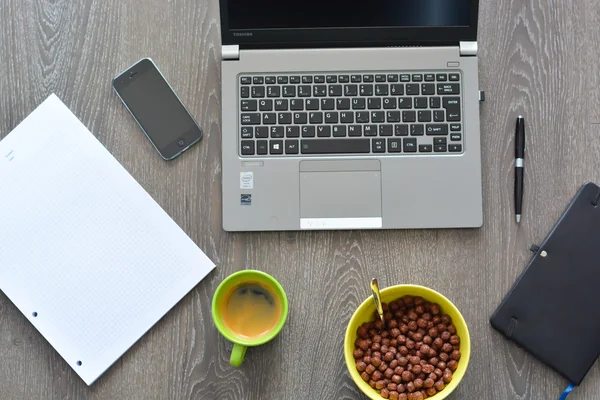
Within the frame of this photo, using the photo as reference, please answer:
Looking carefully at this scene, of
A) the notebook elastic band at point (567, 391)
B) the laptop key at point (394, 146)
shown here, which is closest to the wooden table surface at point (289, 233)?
the notebook elastic band at point (567, 391)

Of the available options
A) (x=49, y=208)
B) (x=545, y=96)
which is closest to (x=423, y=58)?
(x=545, y=96)

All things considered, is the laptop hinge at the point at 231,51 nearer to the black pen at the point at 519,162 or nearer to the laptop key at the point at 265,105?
the laptop key at the point at 265,105

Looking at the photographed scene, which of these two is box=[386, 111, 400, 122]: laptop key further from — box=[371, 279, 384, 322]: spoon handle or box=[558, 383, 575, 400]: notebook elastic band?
box=[558, 383, 575, 400]: notebook elastic band

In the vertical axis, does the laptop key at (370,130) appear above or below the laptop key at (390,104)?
below

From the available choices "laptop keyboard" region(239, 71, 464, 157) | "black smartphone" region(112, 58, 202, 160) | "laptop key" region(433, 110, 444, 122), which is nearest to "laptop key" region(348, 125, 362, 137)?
"laptop keyboard" region(239, 71, 464, 157)

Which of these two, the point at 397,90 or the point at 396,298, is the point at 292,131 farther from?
the point at 396,298

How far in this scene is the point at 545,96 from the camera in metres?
0.86

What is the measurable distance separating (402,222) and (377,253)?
6 centimetres

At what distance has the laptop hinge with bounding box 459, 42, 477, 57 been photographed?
33.0 inches

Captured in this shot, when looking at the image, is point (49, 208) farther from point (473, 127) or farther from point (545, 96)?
point (545, 96)

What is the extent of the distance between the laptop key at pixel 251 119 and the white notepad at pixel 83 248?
169 mm

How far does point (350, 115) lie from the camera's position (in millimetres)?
832

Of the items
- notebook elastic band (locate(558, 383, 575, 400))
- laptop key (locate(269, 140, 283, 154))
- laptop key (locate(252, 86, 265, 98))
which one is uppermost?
laptop key (locate(252, 86, 265, 98))

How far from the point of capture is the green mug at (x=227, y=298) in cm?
77
